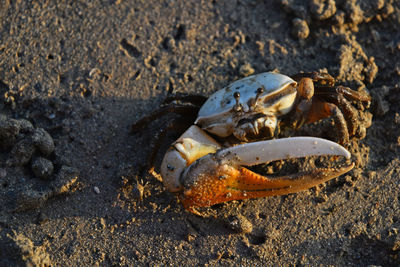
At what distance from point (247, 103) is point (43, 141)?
121 centimetres

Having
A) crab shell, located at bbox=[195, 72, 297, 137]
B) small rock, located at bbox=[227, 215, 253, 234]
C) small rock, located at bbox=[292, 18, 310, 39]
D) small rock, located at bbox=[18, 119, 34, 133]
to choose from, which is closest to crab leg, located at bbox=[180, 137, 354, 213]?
small rock, located at bbox=[227, 215, 253, 234]

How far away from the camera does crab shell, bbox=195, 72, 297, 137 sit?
2.78 meters

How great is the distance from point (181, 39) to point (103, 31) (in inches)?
21.7

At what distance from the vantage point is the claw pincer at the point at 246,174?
2.49 meters


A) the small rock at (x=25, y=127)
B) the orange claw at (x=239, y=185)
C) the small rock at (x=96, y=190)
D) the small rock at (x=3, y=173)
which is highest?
the small rock at (x=25, y=127)

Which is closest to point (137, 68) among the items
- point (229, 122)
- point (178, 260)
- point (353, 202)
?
point (229, 122)

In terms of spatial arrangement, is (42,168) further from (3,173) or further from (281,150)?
(281,150)

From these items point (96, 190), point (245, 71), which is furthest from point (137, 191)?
point (245, 71)

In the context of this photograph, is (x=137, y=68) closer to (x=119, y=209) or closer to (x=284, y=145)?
(x=119, y=209)

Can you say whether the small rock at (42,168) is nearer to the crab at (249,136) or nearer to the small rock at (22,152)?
the small rock at (22,152)

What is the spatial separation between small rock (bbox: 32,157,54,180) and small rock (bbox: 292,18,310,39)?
1.91 m

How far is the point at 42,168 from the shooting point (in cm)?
277

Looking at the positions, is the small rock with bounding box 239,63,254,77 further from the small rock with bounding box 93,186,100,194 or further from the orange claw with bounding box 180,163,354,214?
the small rock with bounding box 93,186,100,194

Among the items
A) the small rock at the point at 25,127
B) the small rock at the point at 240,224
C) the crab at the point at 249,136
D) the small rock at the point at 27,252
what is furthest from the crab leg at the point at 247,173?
the small rock at the point at 25,127
